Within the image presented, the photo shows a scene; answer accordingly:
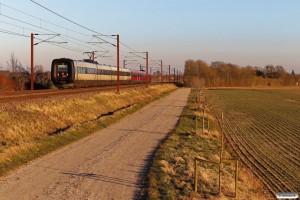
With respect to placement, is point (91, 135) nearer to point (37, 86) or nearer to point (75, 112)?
point (75, 112)

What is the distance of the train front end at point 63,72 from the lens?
3750cm

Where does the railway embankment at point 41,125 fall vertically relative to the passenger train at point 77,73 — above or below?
below

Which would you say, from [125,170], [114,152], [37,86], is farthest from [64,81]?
[125,170]

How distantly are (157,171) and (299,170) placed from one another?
26.0 ft

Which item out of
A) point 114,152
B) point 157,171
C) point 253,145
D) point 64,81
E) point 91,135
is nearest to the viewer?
point 157,171

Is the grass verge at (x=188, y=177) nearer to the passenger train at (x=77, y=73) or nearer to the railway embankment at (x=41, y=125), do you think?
the railway embankment at (x=41, y=125)

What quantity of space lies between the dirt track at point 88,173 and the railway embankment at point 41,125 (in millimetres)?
703

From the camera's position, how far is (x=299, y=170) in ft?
51.0

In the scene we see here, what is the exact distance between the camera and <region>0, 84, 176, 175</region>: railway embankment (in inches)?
488

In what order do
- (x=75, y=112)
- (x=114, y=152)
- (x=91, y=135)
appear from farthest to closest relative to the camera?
(x=75, y=112) → (x=91, y=135) → (x=114, y=152)

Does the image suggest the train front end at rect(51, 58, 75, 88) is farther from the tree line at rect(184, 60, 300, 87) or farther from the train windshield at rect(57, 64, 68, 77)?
the tree line at rect(184, 60, 300, 87)

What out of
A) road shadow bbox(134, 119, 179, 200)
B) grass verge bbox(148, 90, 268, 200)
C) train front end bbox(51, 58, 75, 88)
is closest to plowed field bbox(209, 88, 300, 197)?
grass verge bbox(148, 90, 268, 200)

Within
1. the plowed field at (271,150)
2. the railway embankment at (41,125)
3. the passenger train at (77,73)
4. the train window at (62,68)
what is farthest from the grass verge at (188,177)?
the train window at (62,68)

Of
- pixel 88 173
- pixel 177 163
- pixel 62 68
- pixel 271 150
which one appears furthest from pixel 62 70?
pixel 88 173
